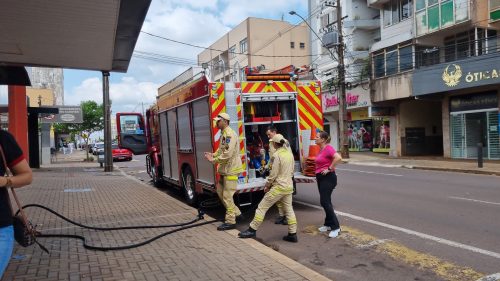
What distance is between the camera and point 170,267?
532 cm

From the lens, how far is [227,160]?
298 inches

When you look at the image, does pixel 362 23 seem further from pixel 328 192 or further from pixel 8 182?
pixel 8 182

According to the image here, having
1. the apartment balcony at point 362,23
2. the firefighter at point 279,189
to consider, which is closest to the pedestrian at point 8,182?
the firefighter at point 279,189

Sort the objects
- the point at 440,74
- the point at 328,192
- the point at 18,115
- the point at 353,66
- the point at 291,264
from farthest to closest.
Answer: the point at 353,66, the point at 440,74, the point at 18,115, the point at 328,192, the point at 291,264

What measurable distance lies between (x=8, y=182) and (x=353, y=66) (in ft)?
102

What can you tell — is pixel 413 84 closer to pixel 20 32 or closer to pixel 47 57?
pixel 47 57

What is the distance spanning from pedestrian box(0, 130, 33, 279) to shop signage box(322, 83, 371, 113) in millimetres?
27616

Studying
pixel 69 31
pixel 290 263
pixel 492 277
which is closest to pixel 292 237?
pixel 290 263

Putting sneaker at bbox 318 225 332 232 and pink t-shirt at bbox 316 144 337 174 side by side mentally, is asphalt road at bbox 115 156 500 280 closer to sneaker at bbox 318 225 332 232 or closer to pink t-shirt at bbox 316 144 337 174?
sneaker at bbox 318 225 332 232

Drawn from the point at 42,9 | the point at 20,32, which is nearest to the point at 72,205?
the point at 20,32

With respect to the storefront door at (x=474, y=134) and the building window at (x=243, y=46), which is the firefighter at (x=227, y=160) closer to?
the storefront door at (x=474, y=134)

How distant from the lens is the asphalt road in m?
5.57

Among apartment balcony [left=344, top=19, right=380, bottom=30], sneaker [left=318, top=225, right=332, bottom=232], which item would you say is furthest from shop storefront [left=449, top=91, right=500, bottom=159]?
sneaker [left=318, top=225, right=332, bottom=232]

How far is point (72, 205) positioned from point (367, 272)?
290 inches
